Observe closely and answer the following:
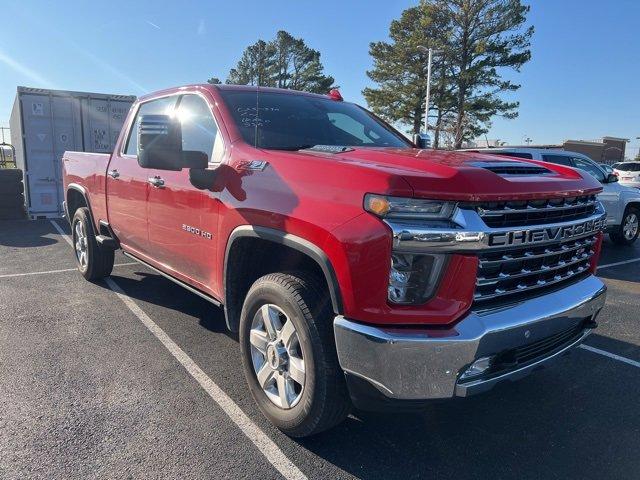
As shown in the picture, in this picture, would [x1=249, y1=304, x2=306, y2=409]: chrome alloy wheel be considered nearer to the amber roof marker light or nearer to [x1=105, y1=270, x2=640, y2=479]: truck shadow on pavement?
[x1=105, y1=270, x2=640, y2=479]: truck shadow on pavement

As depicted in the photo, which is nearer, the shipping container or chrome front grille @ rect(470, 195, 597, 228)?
chrome front grille @ rect(470, 195, 597, 228)

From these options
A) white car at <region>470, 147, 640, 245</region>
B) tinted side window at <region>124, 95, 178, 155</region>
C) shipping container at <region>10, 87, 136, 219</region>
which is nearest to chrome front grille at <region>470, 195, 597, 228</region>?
tinted side window at <region>124, 95, 178, 155</region>

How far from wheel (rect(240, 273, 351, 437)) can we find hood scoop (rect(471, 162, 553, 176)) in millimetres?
1059

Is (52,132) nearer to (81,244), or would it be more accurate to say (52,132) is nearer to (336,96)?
(81,244)

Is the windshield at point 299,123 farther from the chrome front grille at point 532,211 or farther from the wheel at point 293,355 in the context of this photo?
the chrome front grille at point 532,211

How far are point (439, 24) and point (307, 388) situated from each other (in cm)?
3323

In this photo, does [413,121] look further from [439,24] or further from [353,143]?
[353,143]

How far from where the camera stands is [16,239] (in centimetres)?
904

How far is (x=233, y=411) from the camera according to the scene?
3078 millimetres

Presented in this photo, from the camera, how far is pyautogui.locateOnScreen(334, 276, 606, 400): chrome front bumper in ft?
7.06

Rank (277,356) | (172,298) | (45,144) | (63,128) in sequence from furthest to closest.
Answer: (63,128), (45,144), (172,298), (277,356)

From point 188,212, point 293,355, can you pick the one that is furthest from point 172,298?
point 293,355

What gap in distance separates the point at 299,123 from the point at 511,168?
161 cm

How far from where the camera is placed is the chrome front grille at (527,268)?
234 cm
